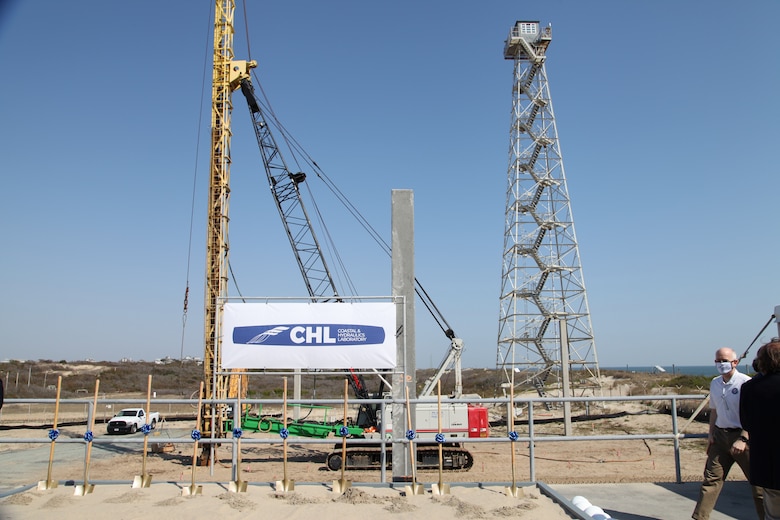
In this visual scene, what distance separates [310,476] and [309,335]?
8530mm

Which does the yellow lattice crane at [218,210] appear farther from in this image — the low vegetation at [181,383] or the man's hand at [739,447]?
the man's hand at [739,447]

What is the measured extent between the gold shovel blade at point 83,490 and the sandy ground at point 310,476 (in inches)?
1.2

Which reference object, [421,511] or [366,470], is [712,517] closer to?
[421,511]

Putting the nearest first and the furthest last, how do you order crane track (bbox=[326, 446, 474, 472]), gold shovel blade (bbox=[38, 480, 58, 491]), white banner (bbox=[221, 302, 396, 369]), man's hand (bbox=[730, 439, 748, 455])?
man's hand (bbox=[730, 439, 748, 455]) < gold shovel blade (bbox=[38, 480, 58, 491]) < white banner (bbox=[221, 302, 396, 369]) < crane track (bbox=[326, 446, 474, 472])

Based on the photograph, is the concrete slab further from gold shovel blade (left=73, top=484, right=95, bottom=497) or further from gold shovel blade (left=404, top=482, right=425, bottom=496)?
gold shovel blade (left=73, top=484, right=95, bottom=497)

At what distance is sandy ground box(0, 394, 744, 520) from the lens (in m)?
6.40

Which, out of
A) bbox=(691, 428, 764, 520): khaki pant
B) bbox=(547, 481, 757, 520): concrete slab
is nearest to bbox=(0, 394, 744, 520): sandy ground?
bbox=(547, 481, 757, 520): concrete slab

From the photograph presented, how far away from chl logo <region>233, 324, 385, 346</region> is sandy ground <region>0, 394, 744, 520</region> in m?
1.79

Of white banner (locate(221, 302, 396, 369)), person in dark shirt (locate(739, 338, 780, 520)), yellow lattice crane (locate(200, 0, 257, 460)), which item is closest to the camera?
person in dark shirt (locate(739, 338, 780, 520))

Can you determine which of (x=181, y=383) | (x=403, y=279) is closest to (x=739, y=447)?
(x=403, y=279)

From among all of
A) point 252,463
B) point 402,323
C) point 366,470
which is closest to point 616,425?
point 366,470

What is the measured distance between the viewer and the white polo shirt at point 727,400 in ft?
19.1

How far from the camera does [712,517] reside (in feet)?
20.7

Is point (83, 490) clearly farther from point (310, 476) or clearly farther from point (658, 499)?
point (310, 476)
